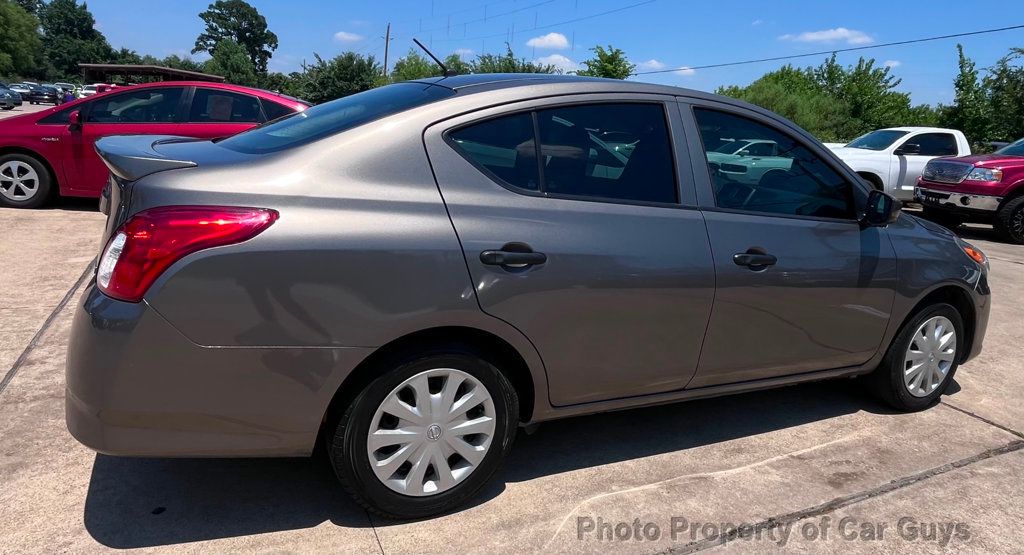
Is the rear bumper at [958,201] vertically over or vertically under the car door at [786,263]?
under

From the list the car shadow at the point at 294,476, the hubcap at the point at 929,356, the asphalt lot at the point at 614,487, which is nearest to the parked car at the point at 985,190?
the asphalt lot at the point at 614,487

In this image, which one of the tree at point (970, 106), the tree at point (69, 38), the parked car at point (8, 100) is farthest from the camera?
the tree at point (69, 38)

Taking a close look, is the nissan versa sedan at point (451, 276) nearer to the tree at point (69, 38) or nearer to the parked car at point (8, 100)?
the parked car at point (8, 100)

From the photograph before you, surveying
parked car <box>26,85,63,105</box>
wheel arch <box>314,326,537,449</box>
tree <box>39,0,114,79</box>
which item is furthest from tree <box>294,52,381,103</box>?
tree <box>39,0,114,79</box>

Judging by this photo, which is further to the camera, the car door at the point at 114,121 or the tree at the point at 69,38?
the tree at the point at 69,38

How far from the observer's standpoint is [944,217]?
1254 cm

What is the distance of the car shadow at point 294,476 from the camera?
9.04ft

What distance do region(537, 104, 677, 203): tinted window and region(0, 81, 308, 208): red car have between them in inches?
236

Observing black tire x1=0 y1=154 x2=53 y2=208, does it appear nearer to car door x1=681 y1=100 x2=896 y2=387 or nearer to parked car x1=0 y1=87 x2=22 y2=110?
car door x1=681 y1=100 x2=896 y2=387

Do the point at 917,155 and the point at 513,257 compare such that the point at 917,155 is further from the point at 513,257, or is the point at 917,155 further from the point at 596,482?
the point at 513,257

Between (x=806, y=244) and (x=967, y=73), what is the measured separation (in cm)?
2524

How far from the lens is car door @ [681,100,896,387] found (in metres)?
3.30

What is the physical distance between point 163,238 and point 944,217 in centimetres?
1310

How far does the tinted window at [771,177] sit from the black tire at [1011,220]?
9.33 meters
